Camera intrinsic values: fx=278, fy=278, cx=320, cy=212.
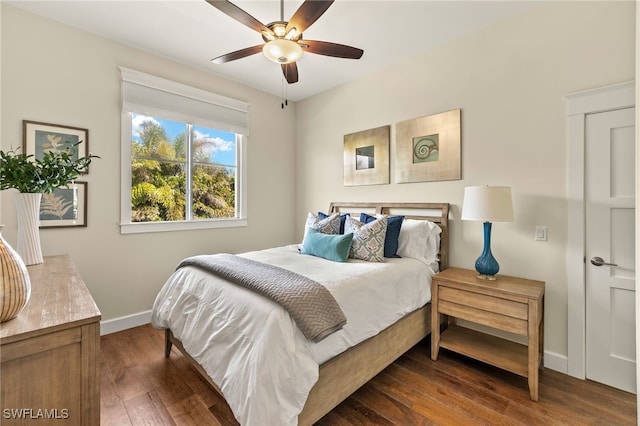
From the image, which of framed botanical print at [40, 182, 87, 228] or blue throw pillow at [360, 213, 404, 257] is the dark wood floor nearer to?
blue throw pillow at [360, 213, 404, 257]

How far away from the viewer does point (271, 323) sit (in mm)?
1413

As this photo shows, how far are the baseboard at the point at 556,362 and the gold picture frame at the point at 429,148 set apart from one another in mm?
1648

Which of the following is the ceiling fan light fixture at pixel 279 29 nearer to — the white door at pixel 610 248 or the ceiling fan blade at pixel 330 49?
the ceiling fan blade at pixel 330 49

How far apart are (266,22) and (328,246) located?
2.10 meters

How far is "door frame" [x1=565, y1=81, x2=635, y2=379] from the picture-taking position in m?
2.09

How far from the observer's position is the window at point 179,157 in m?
2.89

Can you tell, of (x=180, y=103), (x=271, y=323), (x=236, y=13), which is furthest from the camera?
(x=180, y=103)

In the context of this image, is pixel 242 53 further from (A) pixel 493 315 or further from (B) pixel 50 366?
(A) pixel 493 315

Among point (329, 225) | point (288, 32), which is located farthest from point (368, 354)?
point (288, 32)

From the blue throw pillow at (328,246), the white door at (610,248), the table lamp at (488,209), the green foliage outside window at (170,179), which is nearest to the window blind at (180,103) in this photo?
the green foliage outside window at (170,179)

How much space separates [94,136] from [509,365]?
403 centimetres

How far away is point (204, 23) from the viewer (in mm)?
2480

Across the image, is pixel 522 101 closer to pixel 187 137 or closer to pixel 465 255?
pixel 465 255

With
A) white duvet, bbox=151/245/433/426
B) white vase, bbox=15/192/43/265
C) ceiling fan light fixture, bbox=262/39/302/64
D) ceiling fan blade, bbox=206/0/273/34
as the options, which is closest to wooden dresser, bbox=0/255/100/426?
white duvet, bbox=151/245/433/426
